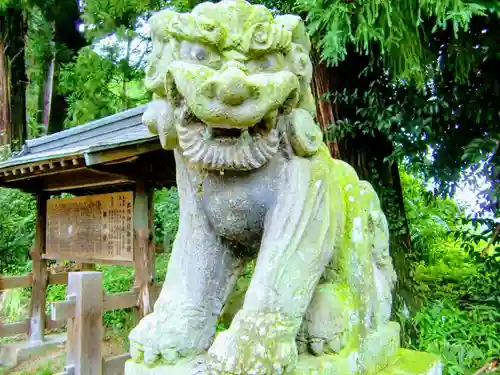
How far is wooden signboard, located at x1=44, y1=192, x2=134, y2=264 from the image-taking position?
398 cm

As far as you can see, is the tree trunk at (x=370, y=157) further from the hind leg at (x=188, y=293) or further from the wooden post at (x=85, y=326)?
the hind leg at (x=188, y=293)

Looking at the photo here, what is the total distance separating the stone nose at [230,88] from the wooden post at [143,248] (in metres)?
2.89

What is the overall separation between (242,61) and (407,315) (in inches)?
117

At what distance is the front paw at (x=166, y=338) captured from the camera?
1300 mm

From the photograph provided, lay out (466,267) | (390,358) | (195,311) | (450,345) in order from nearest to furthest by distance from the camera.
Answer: (195,311) < (390,358) < (450,345) < (466,267)

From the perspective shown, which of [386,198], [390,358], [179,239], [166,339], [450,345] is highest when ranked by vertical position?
[386,198]

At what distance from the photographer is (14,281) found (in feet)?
16.8

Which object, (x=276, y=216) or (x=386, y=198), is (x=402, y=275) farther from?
(x=276, y=216)

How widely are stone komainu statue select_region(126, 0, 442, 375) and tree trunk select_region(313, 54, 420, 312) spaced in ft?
Result: 7.48

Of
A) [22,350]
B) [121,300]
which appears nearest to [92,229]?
[121,300]

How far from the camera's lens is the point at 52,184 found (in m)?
5.05

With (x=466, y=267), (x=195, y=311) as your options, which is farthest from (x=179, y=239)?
(x=466, y=267)

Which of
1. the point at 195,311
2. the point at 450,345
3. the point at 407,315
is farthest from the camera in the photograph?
the point at 407,315

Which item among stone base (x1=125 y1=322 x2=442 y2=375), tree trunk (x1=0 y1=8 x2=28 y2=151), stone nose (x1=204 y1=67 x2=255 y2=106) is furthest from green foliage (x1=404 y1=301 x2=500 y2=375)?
tree trunk (x1=0 y1=8 x2=28 y2=151)
